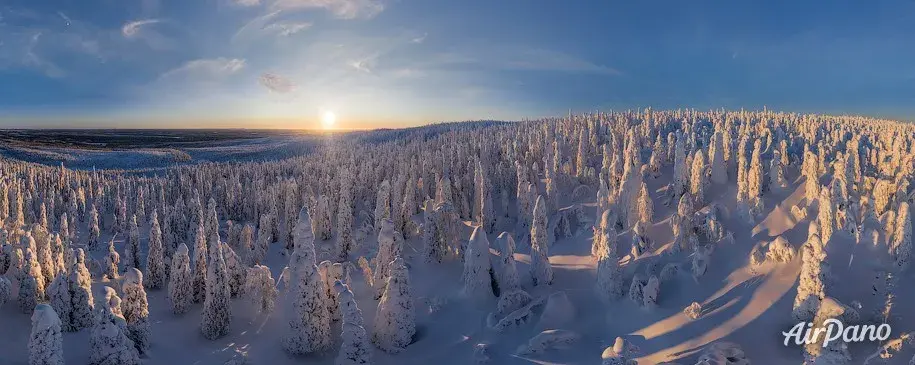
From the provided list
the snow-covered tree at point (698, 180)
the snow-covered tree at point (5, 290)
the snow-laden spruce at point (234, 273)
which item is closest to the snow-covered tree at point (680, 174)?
the snow-covered tree at point (698, 180)

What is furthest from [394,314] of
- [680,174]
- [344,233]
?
[680,174]

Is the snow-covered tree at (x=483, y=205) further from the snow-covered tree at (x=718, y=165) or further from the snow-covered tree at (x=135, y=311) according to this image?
the snow-covered tree at (x=135, y=311)

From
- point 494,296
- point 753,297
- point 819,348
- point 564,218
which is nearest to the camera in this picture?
point 819,348

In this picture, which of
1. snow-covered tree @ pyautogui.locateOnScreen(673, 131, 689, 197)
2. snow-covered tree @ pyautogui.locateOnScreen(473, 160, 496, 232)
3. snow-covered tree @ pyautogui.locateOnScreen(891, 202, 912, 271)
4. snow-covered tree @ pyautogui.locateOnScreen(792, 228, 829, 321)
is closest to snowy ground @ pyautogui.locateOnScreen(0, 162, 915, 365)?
snow-covered tree @ pyautogui.locateOnScreen(891, 202, 912, 271)

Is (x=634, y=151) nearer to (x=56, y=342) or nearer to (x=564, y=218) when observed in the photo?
(x=564, y=218)

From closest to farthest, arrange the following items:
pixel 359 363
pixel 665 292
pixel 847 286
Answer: pixel 359 363, pixel 847 286, pixel 665 292

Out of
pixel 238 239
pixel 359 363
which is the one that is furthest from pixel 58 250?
pixel 359 363

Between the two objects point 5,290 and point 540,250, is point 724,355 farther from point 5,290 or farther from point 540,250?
point 5,290
